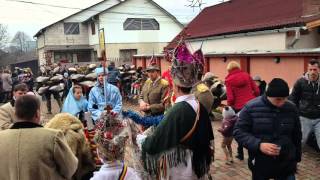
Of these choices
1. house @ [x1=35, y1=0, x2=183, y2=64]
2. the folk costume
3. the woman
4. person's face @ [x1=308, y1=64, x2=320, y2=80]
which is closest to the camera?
person's face @ [x1=308, y1=64, x2=320, y2=80]

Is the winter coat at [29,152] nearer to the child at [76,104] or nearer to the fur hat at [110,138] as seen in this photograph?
the fur hat at [110,138]

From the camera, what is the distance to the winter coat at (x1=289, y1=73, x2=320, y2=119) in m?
6.19

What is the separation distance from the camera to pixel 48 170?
10.7 ft

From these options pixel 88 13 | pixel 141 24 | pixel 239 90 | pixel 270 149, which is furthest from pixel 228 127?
pixel 88 13

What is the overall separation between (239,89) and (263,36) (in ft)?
32.5

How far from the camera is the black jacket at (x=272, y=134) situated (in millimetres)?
3855

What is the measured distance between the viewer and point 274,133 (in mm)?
3871

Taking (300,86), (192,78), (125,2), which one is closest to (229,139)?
(300,86)

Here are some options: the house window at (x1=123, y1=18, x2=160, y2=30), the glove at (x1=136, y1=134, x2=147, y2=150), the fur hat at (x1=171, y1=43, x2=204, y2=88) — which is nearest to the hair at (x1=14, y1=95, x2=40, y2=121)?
the glove at (x1=136, y1=134, x2=147, y2=150)

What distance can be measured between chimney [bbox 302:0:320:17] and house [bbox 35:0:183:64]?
20925 millimetres

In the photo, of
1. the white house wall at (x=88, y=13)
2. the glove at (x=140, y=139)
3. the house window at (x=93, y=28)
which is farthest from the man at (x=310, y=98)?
the white house wall at (x=88, y=13)

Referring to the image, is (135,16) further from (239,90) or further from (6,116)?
(6,116)

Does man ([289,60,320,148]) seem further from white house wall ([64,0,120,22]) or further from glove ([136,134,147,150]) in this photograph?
white house wall ([64,0,120,22])

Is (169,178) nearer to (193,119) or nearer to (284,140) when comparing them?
(193,119)
